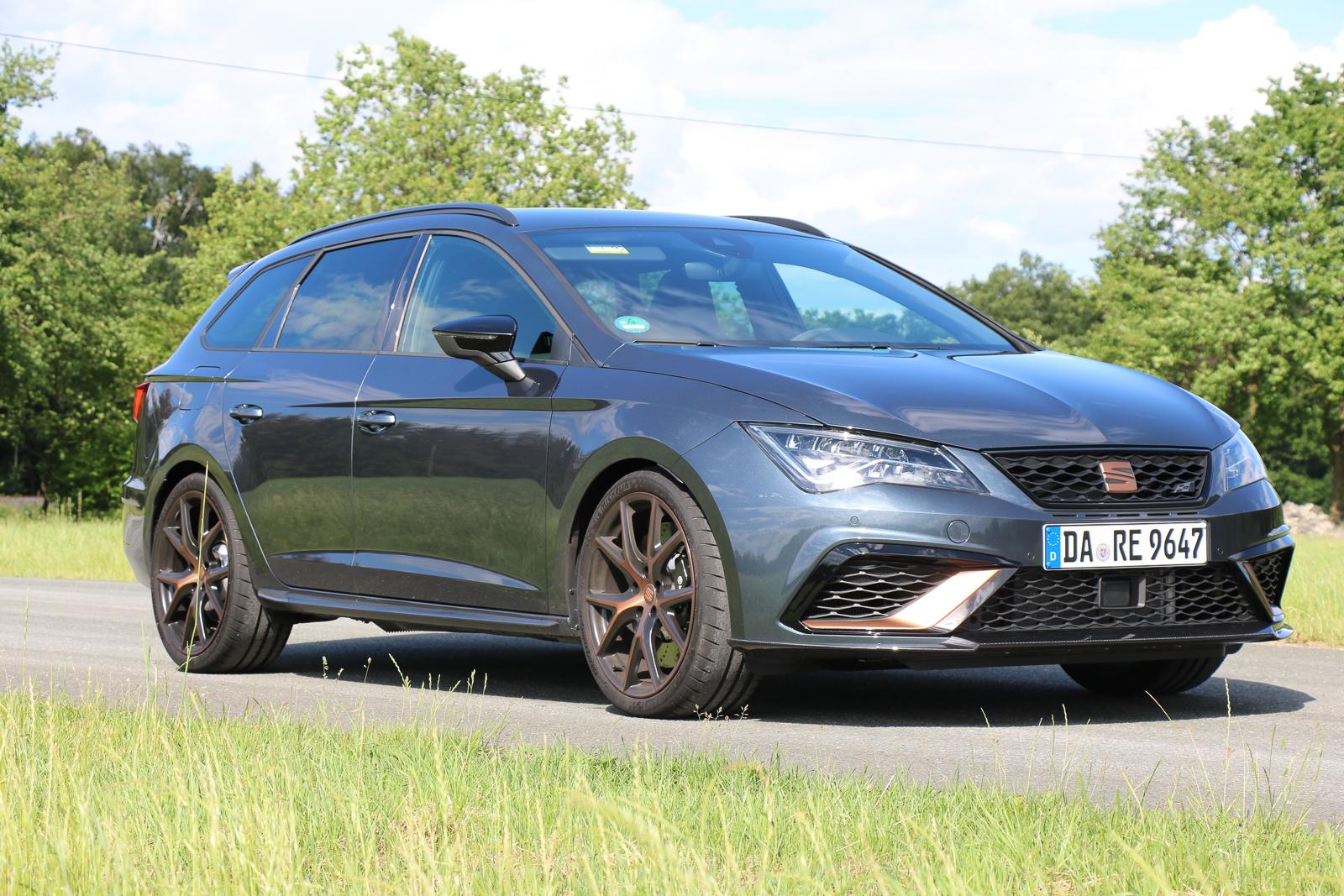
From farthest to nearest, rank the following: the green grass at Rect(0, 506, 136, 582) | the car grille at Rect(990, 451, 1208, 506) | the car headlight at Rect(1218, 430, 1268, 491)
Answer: the green grass at Rect(0, 506, 136, 582) → the car headlight at Rect(1218, 430, 1268, 491) → the car grille at Rect(990, 451, 1208, 506)

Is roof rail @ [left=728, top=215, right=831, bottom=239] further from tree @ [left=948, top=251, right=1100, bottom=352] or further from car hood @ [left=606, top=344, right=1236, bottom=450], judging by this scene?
tree @ [left=948, top=251, right=1100, bottom=352]

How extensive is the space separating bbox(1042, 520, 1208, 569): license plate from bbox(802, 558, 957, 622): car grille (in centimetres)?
34

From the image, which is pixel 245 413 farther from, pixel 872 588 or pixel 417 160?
pixel 417 160

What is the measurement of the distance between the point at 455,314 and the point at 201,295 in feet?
171

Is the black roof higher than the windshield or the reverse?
higher

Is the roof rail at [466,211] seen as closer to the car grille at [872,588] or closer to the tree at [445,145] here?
the car grille at [872,588]

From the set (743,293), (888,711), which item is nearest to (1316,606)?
(888,711)

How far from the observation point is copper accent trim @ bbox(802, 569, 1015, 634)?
218 inches

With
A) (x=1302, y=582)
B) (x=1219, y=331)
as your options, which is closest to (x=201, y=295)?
(x=1219, y=331)

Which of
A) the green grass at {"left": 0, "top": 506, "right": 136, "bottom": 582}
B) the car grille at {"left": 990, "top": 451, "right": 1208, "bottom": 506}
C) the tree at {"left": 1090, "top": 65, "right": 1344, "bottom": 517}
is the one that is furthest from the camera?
the tree at {"left": 1090, "top": 65, "right": 1344, "bottom": 517}

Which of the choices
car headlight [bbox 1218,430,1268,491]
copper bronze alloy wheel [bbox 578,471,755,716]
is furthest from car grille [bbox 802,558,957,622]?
car headlight [bbox 1218,430,1268,491]

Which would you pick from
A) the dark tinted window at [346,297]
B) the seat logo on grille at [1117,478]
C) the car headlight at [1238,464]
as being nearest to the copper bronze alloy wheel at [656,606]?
the seat logo on grille at [1117,478]

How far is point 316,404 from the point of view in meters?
7.54

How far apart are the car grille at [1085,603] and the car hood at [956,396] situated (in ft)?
1.37
